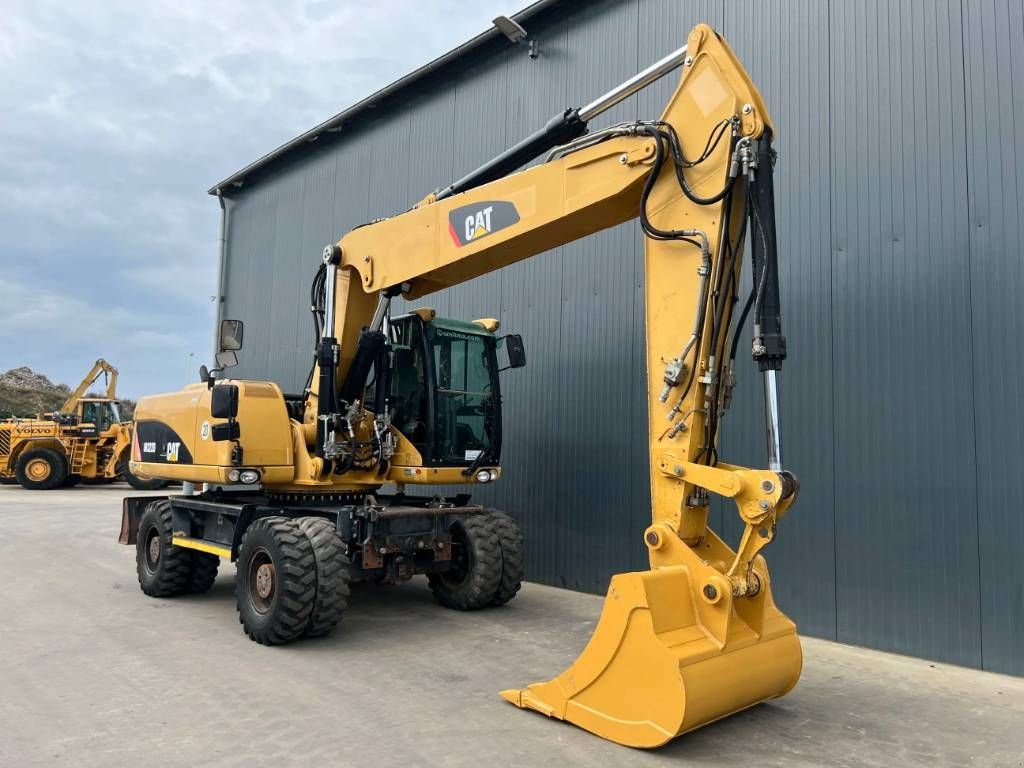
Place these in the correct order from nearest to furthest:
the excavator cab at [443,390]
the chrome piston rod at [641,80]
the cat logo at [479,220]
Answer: the chrome piston rod at [641,80]
the cat logo at [479,220]
the excavator cab at [443,390]

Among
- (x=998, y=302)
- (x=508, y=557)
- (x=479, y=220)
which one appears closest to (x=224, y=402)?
(x=479, y=220)

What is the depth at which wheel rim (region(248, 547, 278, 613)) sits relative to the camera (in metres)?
6.54

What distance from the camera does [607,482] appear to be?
8.87 metres

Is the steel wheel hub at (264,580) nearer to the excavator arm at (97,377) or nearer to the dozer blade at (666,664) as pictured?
the dozer blade at (666,664)

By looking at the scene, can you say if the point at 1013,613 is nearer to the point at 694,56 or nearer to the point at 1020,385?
the point at 1020,385

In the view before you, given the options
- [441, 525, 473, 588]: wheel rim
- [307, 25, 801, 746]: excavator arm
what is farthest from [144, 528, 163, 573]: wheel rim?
[307, 25, 801, 746]: excavator arm

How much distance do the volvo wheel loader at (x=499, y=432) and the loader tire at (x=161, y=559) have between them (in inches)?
1.0

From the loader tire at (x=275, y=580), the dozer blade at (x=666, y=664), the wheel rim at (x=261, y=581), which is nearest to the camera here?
the dozer blade at (x=666, y=664)

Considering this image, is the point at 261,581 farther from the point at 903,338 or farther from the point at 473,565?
the point at 903,338

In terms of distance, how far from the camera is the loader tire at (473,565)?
755cm

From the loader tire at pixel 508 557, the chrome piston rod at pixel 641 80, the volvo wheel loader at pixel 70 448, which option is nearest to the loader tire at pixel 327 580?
the loader tire at pixel 508 557

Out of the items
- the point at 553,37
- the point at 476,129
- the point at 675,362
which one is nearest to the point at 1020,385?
the point at 675,362

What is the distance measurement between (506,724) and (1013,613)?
4.16 m

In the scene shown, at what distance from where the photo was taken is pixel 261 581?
6668 mm
